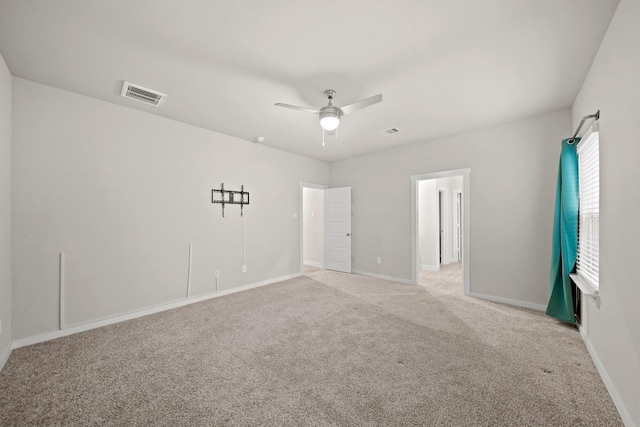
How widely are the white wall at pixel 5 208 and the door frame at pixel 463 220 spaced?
5256 mm

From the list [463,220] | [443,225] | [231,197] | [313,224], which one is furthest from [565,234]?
[313,224]

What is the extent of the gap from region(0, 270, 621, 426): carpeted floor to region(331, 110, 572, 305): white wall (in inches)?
26.2

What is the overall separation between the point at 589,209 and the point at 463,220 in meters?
1.73

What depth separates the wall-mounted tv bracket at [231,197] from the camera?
424 cm

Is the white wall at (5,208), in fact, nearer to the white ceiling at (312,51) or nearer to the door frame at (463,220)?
the white ceiling at (312,51)

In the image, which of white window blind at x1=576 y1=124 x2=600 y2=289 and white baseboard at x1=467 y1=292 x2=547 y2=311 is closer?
white window blind at x1=576 y1=124 x2=600 y2=289

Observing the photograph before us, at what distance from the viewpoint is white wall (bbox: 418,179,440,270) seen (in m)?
6.22

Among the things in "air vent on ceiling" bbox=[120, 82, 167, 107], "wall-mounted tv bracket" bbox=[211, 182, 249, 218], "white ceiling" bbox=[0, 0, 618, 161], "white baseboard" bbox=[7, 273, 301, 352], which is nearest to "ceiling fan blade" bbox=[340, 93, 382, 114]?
"white ceiling" bbox=[0, 0, 618, 161]

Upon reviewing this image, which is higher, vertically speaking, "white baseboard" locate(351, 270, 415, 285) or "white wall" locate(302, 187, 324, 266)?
"white wall" locate(302, 187, 324, 266)

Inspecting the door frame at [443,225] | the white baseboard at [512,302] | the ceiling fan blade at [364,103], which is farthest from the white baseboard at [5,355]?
the door frame at [443,225]

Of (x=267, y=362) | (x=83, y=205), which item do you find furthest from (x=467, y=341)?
(x=83, y=205)

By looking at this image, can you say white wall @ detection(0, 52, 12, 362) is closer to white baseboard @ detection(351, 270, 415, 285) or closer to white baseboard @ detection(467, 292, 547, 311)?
white baseboard @ detection(351, 270, 415, 285)

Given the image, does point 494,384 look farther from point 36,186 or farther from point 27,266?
point 36,186

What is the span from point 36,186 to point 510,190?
586 centimetres
